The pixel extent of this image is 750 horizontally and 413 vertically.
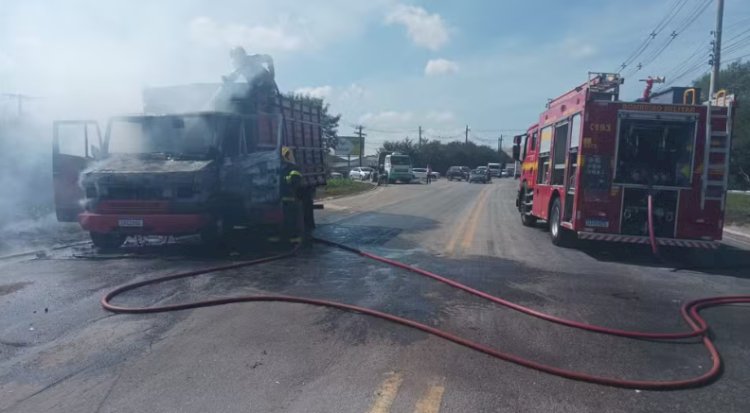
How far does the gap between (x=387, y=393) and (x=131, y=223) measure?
7012mm

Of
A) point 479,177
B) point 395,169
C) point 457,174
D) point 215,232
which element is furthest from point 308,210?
point 457,174

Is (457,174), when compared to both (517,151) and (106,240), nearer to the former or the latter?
(517,151)

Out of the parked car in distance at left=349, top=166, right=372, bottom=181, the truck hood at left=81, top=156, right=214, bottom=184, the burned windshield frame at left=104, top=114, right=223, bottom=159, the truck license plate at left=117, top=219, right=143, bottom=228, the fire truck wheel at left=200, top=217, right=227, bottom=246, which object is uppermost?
the burned windshield frame at left=104, top=114, right=223, bottom=159

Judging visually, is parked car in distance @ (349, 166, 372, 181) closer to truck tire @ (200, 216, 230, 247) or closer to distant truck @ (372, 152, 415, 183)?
distant truck @ (372, 152, 415, 183)

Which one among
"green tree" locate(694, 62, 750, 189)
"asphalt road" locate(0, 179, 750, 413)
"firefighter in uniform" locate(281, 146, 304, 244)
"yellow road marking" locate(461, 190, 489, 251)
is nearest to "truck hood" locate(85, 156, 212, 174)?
"asphalt road" locate(0, 179, 750, 413)

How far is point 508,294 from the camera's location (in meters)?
7.61

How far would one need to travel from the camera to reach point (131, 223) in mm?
9977

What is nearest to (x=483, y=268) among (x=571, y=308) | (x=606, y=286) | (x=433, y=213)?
(x=606, y=286)

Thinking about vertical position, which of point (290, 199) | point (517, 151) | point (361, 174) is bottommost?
point (361, 174)

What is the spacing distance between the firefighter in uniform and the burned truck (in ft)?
0.27

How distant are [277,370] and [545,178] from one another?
410 inches

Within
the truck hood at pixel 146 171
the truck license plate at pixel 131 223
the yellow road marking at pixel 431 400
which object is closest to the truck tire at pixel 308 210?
the truck hood at pixel 146 171

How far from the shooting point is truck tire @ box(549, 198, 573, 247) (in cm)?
1241

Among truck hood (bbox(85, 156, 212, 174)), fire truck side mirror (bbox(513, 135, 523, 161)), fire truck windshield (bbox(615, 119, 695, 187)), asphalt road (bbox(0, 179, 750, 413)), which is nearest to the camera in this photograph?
asphalt road (bbox(0, 179, 750, 413))
